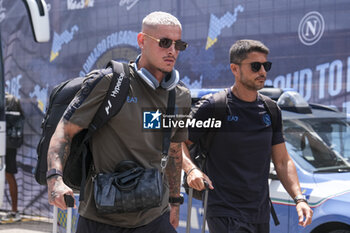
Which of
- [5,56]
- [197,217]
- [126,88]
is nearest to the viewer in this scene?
[126,88]

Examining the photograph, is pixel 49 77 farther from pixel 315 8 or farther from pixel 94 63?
pixel 315 8

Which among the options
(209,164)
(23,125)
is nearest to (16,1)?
(23,125)

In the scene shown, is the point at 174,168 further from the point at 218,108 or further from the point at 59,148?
the point at 59,148

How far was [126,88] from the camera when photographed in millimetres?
2764

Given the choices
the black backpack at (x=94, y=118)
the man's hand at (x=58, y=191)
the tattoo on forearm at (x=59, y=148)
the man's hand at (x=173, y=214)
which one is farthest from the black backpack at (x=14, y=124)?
the man's hand at (x=58, y=191)

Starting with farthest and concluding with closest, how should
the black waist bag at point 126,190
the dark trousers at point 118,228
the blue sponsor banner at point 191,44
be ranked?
the blue sponsor banner at point 191,44 → the dark trousers at point 118,228 → the black waist bag at point 126,190

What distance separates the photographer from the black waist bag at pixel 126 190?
2.66 m

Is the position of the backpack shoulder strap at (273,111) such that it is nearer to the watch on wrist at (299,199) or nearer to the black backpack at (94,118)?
the watch on wrist at (299,199)

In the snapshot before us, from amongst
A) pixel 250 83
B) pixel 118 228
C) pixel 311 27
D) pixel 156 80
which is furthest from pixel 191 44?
pixel 118 228

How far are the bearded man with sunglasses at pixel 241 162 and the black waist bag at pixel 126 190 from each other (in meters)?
0.67

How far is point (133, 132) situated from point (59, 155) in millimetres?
345

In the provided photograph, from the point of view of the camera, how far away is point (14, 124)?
7934 millimetres

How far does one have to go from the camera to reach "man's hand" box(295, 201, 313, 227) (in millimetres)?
3426

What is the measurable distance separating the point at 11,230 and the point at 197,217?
353 centimetres
